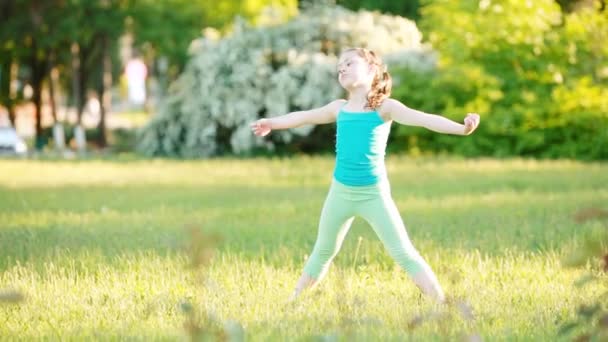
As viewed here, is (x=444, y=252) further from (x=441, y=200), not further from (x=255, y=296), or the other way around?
(x=441, y=200)

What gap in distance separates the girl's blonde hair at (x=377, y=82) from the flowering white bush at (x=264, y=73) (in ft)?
72.9

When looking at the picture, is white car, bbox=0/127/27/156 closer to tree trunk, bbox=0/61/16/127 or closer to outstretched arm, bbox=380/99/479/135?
tree trunk, bbox=0/61/16/127

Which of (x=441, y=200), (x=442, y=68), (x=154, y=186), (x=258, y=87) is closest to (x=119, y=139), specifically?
(x=258, y=87)

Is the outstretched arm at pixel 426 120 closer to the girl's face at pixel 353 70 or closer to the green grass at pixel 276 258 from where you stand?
the girl's face at pixel 353 70

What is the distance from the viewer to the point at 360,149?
22.2ft

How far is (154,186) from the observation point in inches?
768

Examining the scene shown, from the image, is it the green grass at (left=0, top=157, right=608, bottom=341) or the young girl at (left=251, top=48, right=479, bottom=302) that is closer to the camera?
the green grass at (left=0, top=157, right=608, bottom=341)

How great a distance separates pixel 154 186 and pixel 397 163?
7.07 m

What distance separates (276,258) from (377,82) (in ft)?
8.87

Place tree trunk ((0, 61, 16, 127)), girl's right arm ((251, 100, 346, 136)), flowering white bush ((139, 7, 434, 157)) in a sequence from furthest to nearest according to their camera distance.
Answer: tree trunk ((0, 61, 16, 127)), flowering white bush ((139, 7, 434, 157)), girl's right arm ((251, 100, 346, 136))

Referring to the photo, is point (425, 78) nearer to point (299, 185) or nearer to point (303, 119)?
point (299, 185)

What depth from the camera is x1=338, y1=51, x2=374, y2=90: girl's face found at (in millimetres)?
6820

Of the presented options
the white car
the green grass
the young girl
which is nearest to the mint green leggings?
the young girl

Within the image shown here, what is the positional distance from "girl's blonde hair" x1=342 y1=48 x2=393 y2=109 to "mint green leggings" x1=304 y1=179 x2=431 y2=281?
507 millimetres
